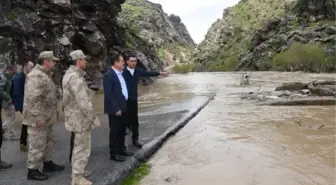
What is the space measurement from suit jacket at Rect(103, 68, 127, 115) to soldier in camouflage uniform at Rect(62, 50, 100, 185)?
36.6 inches

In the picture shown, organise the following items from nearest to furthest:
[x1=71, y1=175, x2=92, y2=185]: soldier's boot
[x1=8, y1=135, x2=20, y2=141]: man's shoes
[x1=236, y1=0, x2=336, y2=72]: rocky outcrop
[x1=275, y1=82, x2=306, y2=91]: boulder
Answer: [x1=71, y1=175, x2=92, y2=185]: soldier's boot < [x1=8, y1=135, x2=20, y2=141]: man's shoes < [x1=275, y1=82, x2=306, y2=91]: boulder < [x1=236, y1=0, x2=336, y2=72]: rocky outcrop

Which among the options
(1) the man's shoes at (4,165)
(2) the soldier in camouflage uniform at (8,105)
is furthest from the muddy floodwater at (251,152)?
(2) the soldier in camouflage uniform at (8,105)

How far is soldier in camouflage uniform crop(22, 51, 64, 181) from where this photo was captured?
610 cm

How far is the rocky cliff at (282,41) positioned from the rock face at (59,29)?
33.6 m

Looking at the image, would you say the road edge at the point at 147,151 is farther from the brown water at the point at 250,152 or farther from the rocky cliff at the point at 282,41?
the rocky cliff at the point at 282,41

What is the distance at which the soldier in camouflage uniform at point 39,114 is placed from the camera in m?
6.10

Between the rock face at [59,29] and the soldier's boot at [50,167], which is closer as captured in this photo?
the soldier's boot at [50,167]

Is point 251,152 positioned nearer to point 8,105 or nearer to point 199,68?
point 8,105

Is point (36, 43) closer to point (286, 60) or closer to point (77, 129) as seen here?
point (77, 129)

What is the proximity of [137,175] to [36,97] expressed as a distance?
243 cm

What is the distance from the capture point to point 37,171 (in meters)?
6.18

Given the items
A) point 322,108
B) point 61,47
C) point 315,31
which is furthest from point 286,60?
point 322,108

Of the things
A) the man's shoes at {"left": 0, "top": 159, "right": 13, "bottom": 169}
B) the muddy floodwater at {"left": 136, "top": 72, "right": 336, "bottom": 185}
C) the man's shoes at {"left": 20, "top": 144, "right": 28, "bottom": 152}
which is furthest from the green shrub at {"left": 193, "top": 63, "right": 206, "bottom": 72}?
the man's shoes at {"left": 0, "top": 159, "right": 13, "bottom": 169}

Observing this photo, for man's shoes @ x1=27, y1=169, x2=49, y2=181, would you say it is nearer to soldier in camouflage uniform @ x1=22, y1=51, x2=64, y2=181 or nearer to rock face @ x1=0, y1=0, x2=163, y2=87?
soldier in camouflage uniform @ x1=22, y1=51, x2=64, y2=181
